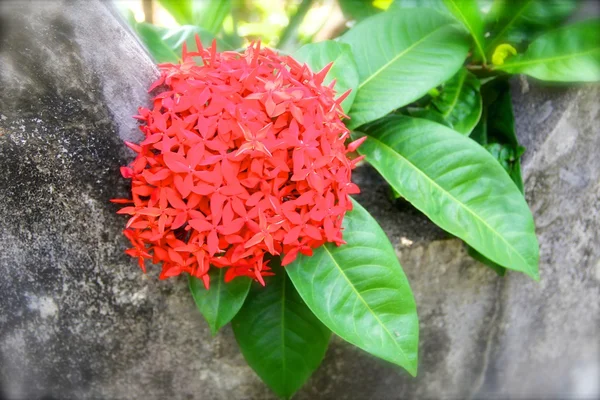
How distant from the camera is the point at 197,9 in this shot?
212cm

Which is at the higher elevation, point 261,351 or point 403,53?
point 403,53

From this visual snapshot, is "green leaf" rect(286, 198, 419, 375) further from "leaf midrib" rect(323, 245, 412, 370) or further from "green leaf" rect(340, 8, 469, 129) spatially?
"green leaf" rect(340, 8, 469, 129)

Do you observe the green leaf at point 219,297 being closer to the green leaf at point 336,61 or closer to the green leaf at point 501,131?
the green leaf at point 336,61

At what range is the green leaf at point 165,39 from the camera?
5.08 ft

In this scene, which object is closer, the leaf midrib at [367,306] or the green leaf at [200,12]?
the leaf midrib at [367,306]

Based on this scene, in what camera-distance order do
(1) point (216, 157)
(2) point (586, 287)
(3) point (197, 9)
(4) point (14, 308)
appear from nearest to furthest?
(1) point (216, 157)
(4) point (14, 308)
(2) point (586, 287)
(3) point (197, 9)

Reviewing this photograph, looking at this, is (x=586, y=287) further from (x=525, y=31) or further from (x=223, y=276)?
(x=223, y=276)

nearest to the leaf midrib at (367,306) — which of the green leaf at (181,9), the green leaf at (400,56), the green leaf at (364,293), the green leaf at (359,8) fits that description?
the green leaf at (364,293)

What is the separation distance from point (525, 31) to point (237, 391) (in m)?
1.29

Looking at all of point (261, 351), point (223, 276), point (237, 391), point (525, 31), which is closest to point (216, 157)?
point (223, 276)

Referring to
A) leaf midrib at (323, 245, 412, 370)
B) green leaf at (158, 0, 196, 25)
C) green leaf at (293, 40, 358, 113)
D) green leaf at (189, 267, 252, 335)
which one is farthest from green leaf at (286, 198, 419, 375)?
green leaf at (158, 0, 196, 25)

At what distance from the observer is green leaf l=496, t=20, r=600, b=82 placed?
1.33 metres

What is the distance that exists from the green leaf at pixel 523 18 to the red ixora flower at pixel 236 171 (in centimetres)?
72

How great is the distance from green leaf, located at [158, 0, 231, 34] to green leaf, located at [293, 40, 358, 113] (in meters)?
0.67
